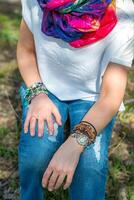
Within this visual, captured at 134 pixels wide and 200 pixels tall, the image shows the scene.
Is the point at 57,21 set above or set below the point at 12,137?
above

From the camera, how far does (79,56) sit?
109 inches

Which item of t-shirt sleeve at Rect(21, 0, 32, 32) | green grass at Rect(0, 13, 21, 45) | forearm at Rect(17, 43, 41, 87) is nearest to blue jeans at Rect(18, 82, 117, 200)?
forearm at Rect(17, 43, 41, 87)

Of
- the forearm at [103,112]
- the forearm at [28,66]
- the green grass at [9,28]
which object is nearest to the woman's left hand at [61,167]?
the forearm at [103,112]

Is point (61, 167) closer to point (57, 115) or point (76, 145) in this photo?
point (76, 145)

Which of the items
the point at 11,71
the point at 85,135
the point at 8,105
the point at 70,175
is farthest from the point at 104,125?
the point at 11,71

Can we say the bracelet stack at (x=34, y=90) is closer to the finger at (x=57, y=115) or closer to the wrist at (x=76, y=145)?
the finger at (x=57, y=115)

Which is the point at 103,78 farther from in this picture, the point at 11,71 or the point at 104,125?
the point at 11,71

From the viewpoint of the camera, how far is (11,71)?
14.8ft

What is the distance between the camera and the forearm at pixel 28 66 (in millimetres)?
2920

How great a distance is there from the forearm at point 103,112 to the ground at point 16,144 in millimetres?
701

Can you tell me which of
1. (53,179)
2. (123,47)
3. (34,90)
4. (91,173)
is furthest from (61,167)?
(123,47)

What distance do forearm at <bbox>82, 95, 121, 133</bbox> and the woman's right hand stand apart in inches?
A: 7.9

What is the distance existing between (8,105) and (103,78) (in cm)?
154

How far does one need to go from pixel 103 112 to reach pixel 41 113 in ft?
1.16
